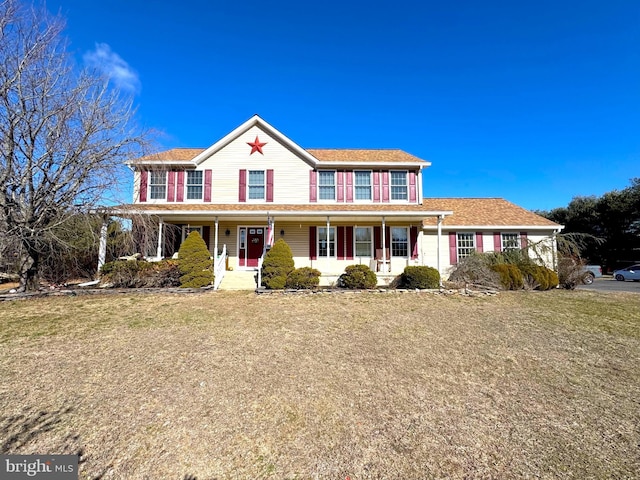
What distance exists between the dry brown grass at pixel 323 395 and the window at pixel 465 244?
30.2 feet

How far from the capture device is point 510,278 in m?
12.5

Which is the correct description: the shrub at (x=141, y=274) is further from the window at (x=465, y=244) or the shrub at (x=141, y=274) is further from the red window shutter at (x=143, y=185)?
the window at (x=465, y=244)

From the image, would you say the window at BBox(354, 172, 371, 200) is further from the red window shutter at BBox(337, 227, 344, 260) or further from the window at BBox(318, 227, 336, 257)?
the window at BBox(318, 227, 336, 257)

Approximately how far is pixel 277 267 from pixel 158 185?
852cm

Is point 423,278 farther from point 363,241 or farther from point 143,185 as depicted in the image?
point 143,185

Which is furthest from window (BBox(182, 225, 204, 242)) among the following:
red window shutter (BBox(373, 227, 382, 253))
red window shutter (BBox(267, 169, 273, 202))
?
red window shutter (BBox(373, 227, 382, 253))

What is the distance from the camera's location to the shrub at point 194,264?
11514mm

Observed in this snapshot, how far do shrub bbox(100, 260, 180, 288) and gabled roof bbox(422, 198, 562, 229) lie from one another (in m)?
12.2

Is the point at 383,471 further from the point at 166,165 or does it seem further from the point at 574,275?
the point at 166,165

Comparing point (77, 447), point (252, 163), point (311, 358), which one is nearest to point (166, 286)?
point (252, 163)

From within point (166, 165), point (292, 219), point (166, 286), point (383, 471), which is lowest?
point (383, 471)

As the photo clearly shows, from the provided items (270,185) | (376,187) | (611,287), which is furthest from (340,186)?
(611,287)

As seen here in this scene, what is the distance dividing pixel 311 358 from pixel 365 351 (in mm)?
1043

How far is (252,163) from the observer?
15836 millimetres
